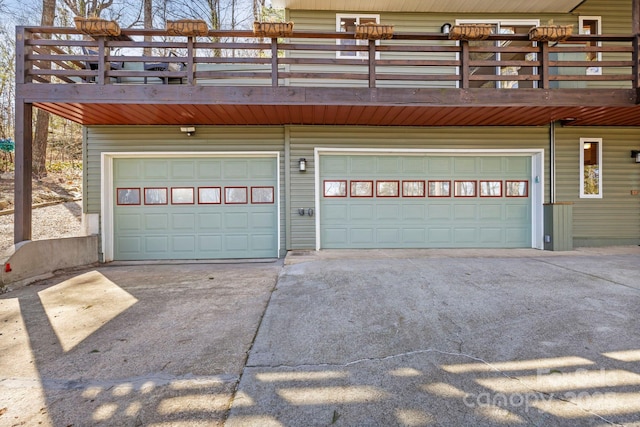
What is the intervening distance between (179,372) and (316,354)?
3.23 ft

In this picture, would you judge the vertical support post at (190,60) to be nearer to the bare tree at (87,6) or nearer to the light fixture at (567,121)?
the light fixture at (567,121)

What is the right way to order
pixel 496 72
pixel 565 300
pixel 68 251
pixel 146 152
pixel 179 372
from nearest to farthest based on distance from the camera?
1. pixel 179 372
2. pixel 565 300
3. pixel 68 251
4. pixel 146 152
5. pixel 496 72

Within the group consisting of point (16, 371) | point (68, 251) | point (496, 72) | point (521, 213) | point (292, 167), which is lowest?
point (16, 371)

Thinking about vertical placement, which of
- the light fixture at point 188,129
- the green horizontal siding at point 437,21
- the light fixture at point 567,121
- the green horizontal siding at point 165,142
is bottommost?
the green horizontal siding at point 165,142

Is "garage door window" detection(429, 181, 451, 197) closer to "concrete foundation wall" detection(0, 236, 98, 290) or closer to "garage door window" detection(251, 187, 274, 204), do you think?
"garage door window" detection(251, 187, 274, 204)

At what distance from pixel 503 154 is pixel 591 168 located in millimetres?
1962

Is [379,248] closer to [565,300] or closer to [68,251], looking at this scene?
[565,300]

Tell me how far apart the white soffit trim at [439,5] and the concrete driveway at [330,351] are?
5.62m

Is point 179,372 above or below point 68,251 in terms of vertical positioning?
below

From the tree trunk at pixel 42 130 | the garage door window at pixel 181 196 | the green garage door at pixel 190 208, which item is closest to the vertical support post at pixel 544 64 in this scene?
the green garage door at pixel 190 208

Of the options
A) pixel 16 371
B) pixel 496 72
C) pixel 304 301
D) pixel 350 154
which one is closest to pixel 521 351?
pixel 304 301

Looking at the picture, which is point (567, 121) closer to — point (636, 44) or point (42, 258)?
point (636, 44)

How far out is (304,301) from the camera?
11.3 feet

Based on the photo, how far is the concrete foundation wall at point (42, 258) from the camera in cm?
423
